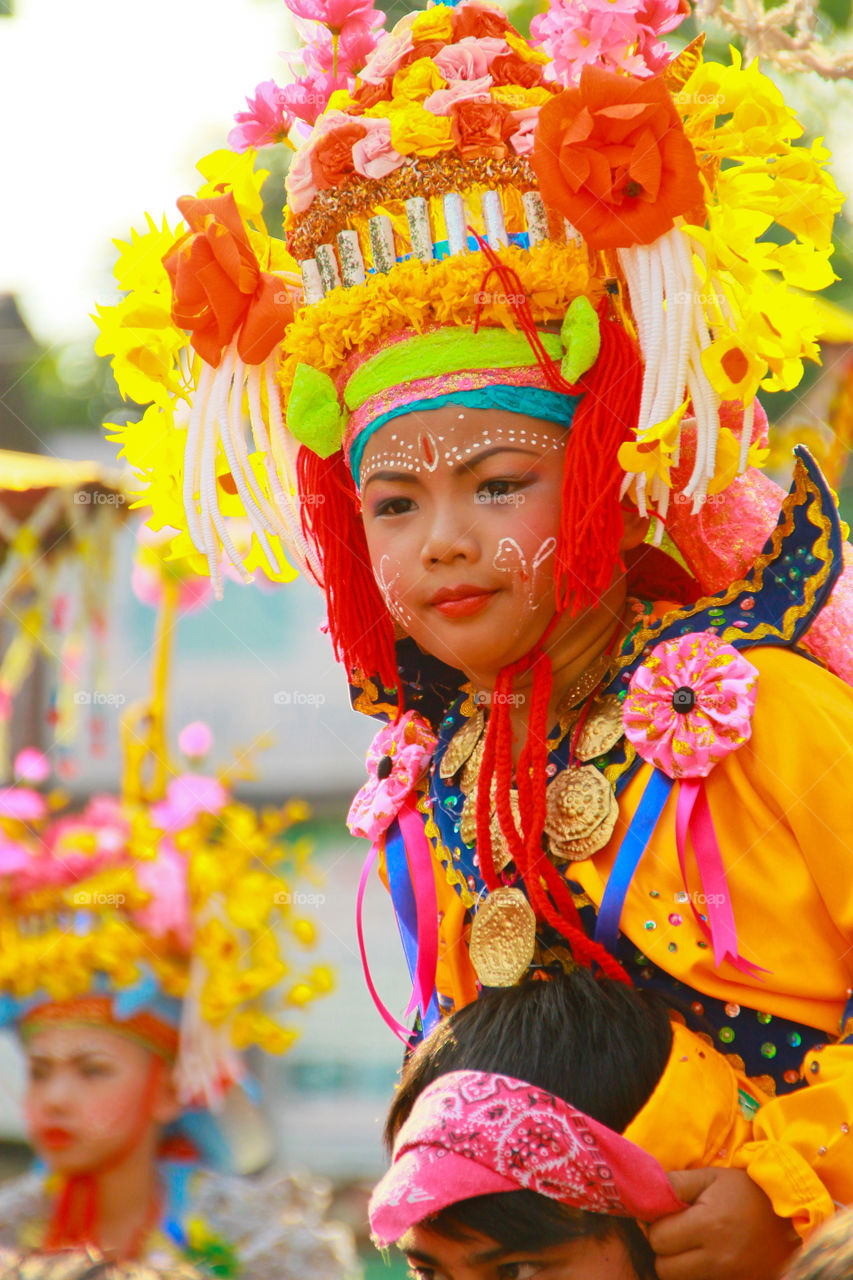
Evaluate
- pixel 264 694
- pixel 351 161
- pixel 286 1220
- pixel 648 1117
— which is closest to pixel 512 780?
pixel 648 1117

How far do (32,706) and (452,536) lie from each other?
9.98 ft

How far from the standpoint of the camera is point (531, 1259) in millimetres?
1374

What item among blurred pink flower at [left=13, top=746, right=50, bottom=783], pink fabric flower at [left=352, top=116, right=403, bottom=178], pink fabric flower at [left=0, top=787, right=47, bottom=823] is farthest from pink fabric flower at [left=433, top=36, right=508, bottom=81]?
blurred pink flower at [left=13, top=746, right=50, bottom=783]

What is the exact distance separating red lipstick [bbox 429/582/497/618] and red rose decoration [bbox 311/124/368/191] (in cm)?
58

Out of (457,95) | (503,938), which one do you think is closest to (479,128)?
(457,95)

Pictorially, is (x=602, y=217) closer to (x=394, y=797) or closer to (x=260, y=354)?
(x=260, y=354)

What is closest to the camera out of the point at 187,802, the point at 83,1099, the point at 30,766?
the point at 83,1099

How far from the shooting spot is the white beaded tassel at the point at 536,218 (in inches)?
68.8

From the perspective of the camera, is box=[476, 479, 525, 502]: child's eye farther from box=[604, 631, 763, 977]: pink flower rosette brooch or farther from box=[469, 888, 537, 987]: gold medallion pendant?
box=[469, 888, 537, 987]: gold medallion pendant

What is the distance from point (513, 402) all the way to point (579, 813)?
526mm

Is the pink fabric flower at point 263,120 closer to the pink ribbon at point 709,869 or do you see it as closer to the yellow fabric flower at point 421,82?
the yellow fabric flower at point 421,82

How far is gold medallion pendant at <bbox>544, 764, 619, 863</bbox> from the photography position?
1688 mm

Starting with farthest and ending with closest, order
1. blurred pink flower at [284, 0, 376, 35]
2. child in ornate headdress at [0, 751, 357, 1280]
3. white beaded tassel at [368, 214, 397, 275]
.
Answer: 1. child in ornate headdress at [0, 751, 357, 1280]
2. blurred pink flower at [284, 0, 376, 35]
3. white beaded tassel at [368, 214, 397, 275]

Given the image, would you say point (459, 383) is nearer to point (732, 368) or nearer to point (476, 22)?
point (732, 368)
